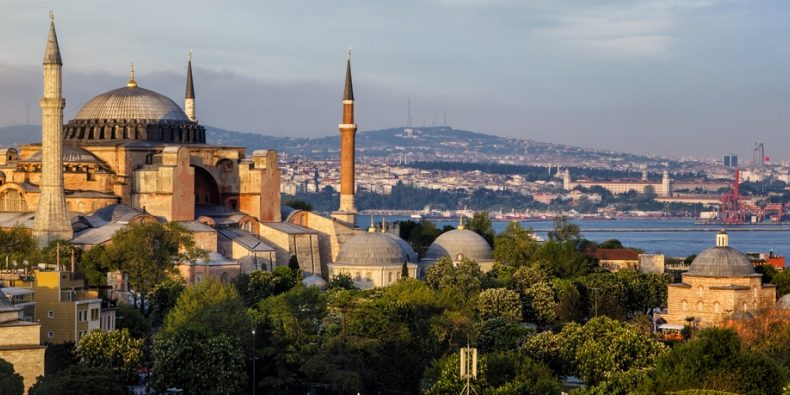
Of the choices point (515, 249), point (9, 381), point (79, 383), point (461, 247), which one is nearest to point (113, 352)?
point (79, 383)

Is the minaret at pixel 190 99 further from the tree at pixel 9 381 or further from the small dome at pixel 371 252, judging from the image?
the tree at pixel 9 381

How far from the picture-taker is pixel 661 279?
201 ft

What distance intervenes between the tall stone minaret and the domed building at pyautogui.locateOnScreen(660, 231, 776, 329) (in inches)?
677

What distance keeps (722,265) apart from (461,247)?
12.4 m

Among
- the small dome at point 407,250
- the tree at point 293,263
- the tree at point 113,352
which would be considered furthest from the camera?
the small dome at point 407,250

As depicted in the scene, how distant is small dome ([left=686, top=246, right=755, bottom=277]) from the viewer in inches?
2195

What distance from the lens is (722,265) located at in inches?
2200

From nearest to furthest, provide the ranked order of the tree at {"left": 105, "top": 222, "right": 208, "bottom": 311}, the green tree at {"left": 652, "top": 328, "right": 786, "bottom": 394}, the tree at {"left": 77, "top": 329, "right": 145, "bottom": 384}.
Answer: the green tree at {"left": 652, "top": 328, "right": 786, "bottom": 394} < the tree at {"left": 77, "top": 329, "right": 145, "bottom": 384} < the tree at {"left": 105, "top": 222, "right": 208, "bottom": 311}

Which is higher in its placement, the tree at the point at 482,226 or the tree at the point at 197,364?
the tree at the point at 482,226

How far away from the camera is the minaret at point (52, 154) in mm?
55656

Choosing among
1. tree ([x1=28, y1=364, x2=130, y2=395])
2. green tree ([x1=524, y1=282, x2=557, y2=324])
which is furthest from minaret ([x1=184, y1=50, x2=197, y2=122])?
tree ([x1=28, y1=364, x2=130, y2=395])

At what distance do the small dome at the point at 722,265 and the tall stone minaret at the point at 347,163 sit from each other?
17.5 meters

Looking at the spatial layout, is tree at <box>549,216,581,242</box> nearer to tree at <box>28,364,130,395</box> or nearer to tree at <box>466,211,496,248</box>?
tree at <box>466,211,496,248</box>

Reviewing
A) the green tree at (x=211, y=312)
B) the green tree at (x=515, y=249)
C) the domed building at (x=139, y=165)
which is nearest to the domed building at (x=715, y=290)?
the green tree at (x=515, y=249)
